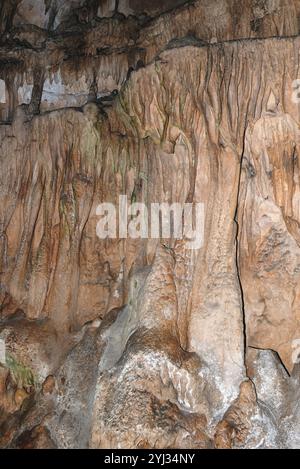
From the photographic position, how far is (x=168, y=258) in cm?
595

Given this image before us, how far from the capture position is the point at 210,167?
602 centimetres

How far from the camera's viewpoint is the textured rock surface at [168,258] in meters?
5.24

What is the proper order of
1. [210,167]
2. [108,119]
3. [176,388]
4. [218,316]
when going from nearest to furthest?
1. [176,388]
2. [218,316]
3. [210,167]
4. [108,119]

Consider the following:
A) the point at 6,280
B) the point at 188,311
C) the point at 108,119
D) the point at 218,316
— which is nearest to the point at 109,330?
the point at 188,311

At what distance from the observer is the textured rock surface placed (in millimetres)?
5242

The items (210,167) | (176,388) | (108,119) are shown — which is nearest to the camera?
(176,388)

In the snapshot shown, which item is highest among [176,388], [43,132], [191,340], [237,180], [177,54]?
[177,54]

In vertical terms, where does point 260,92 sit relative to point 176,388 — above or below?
above

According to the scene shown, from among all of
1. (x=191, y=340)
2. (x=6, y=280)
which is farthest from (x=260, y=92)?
(x=6, y=280)

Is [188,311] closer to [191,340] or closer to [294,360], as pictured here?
[191,340]

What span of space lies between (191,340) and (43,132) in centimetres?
416

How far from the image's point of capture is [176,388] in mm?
5273

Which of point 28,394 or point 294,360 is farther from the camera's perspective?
point 28,394

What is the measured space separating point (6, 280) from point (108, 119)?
3.07 m
